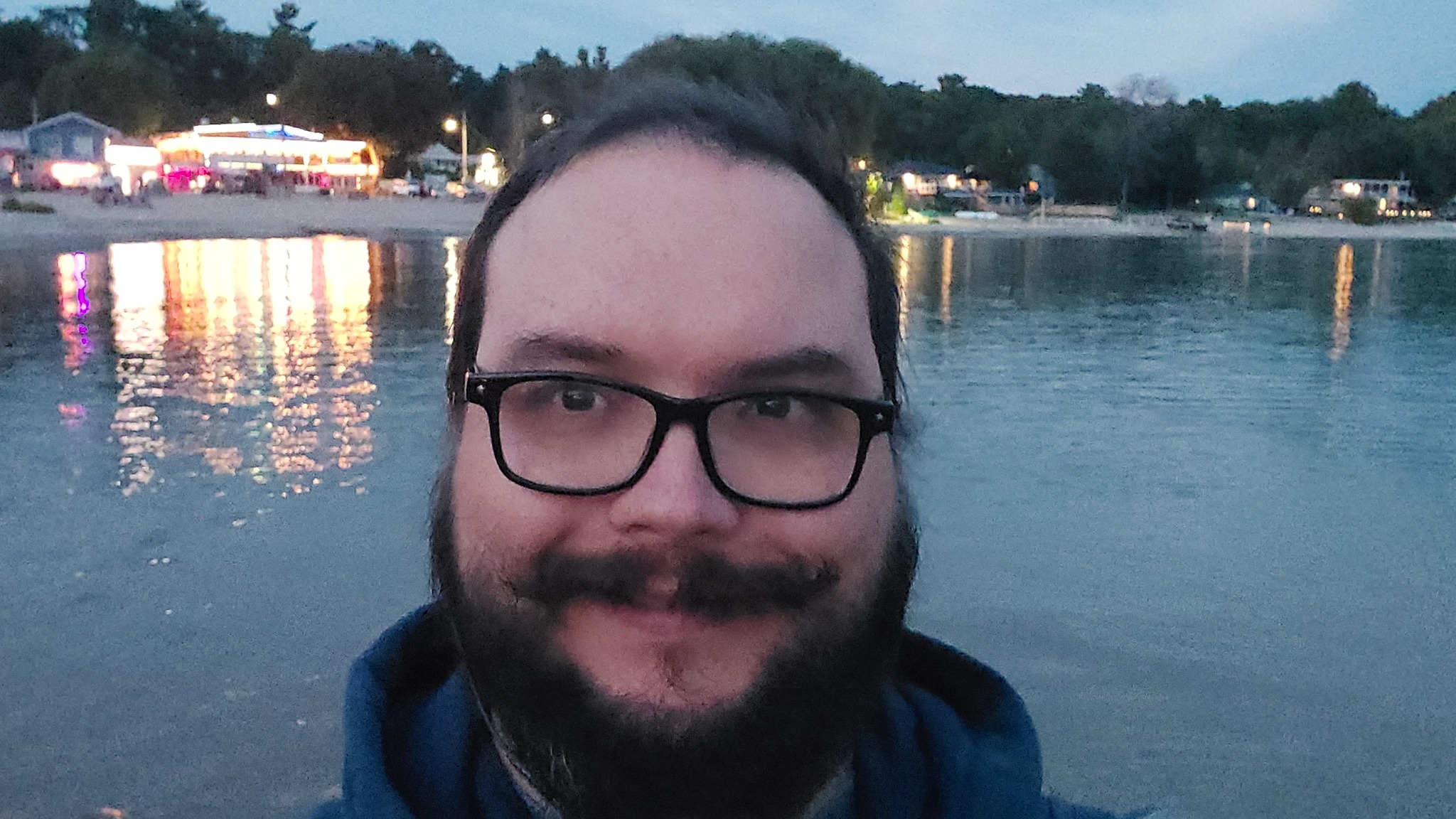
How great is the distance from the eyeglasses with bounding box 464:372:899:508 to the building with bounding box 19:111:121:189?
68321 mm

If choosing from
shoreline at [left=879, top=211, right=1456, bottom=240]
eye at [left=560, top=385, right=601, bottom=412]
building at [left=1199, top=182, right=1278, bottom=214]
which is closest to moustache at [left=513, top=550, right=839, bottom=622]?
eye at [left=560, top=385, right=601, bottom=412]

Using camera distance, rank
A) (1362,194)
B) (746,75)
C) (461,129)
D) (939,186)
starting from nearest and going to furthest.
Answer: (746,75)
(461,129)
(1362,194)
(939,186)

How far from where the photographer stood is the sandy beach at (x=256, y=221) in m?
38.8

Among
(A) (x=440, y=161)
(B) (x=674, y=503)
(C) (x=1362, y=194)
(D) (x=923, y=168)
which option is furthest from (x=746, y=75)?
(C) (x=1362, y=194)

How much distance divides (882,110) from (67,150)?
1836 inches

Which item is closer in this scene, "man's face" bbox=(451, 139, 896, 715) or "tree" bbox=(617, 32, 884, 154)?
"man's face" bbox=(451, 139, 896, 715)

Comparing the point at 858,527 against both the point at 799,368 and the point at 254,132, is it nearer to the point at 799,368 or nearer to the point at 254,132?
the point at 799,368

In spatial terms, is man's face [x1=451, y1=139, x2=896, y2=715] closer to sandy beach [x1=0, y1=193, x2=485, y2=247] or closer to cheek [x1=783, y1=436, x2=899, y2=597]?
cheek [x1=783, y1=436, x2=899, y2=597]

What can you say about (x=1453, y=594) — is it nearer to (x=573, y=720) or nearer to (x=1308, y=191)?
(x=573, y=720)

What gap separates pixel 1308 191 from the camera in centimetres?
9756

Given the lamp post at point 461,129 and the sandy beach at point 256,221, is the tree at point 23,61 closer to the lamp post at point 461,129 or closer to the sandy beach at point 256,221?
the lamp post at point 461,129

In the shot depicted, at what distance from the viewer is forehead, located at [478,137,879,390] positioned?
142 centimetres

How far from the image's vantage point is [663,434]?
1.41 m

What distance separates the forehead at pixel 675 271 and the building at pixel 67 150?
68.2 meters
